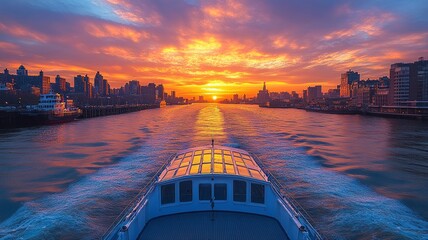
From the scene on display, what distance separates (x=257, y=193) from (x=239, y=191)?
67cm

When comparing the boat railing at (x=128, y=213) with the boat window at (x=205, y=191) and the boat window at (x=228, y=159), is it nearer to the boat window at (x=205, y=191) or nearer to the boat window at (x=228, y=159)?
the boat window at (x=205, y=191)

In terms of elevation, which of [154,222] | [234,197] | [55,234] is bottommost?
[55,234]

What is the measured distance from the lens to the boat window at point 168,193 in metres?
11.2

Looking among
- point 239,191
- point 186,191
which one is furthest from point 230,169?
point 186,191

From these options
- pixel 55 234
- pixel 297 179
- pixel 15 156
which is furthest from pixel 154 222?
pixel 15 156

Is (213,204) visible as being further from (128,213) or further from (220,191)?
(128,213)

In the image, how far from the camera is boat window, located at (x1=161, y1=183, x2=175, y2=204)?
11.2 meters

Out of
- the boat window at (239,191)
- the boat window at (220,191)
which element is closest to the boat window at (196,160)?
the boat window at (220,191)

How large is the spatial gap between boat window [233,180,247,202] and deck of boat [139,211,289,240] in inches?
21.1

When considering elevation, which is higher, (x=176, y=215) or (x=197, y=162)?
(x=197, y=162)

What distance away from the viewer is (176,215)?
11055 millimetres

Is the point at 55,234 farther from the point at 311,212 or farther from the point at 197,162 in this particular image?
the point at 311,212

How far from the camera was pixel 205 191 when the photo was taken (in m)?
11.1

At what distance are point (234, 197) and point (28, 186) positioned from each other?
2093 cm
